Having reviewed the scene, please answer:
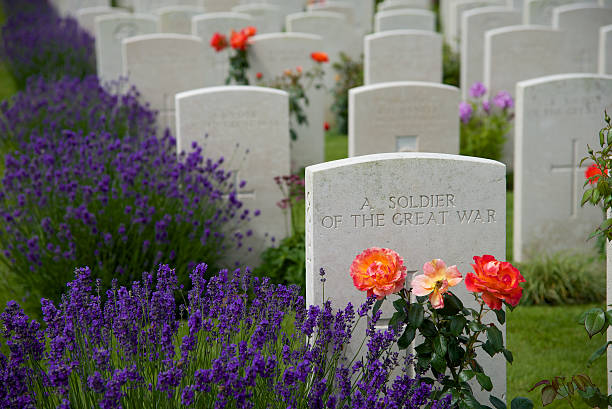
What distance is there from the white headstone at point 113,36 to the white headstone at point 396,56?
3111 mm

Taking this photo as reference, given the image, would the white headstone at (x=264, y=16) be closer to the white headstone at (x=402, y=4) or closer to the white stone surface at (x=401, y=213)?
the white headstone at (x=402, y=4)

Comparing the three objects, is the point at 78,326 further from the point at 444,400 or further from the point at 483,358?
the point at 483,358

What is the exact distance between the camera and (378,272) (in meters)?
2.64

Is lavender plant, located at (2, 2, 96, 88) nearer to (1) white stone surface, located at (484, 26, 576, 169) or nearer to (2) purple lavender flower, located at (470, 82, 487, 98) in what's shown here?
(2) purple lavender flower, located at (470, 82, 487, 98)

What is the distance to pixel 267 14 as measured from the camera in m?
11.5

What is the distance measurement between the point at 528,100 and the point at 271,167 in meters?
1.72

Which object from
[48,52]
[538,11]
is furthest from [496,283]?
[48,52]

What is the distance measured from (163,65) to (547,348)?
4529 millimetres

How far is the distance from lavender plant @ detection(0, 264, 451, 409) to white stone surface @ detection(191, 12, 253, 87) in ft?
20.8

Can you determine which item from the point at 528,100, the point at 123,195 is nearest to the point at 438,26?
the point at 528,100

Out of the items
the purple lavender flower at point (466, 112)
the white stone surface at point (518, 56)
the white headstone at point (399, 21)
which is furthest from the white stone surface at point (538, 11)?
the purple lavender flower at point (466, 112)

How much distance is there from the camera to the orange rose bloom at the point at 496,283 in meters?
2.53

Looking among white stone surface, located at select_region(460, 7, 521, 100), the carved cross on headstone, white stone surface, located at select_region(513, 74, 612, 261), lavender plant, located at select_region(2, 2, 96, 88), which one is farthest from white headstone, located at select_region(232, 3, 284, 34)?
the carved cross on headstone

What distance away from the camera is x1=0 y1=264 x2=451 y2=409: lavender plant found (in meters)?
2.23
